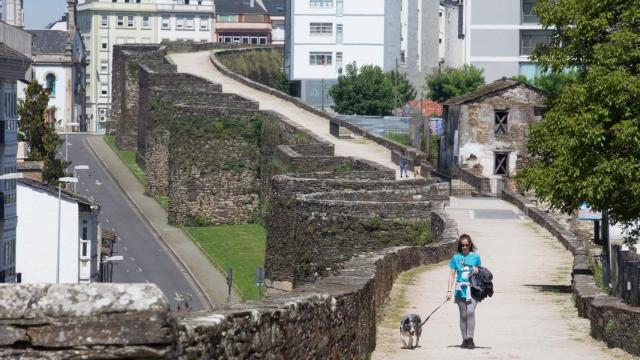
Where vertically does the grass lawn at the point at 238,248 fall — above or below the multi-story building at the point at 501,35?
below

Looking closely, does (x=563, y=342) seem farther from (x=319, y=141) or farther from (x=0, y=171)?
(x=319, y=141)

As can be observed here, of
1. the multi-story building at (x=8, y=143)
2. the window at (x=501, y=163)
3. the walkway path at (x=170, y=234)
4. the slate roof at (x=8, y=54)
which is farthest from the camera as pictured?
the window at (x=501, y=163)

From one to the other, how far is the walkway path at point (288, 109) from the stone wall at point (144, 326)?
5565 cm

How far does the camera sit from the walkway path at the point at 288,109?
7656cm

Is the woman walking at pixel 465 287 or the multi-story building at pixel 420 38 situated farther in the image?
the multi-story building at pixel 420 38

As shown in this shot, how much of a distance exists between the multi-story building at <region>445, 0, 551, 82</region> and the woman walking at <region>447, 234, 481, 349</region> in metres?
96.8

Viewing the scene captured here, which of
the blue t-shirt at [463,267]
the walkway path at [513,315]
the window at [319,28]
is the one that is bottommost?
the walkway path at [513,315]

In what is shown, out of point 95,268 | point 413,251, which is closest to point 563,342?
point 413,251

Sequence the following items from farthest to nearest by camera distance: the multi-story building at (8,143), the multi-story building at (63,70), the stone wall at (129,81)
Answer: the multi-story building at (63,70)
the stone wall at (129,81)
the multi-story building at (8,143)

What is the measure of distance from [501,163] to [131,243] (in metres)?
17.4

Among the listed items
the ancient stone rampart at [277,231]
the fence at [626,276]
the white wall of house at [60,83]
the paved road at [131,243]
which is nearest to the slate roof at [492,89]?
the ancient stone rampart at [277,231]

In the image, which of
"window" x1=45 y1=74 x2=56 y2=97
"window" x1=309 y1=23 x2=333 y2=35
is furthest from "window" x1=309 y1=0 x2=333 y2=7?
"window" x1=45 y1=74 x2=56 y2=97

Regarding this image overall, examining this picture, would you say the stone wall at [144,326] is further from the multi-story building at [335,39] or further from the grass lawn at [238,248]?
the multi-story building at [335,39]

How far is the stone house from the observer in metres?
85.4
